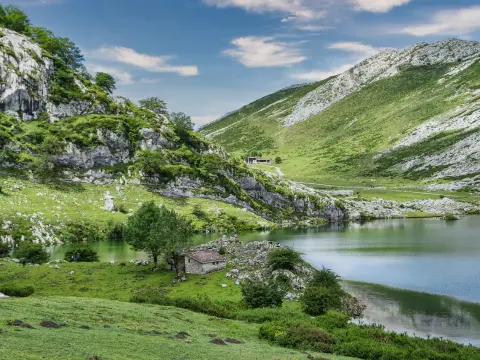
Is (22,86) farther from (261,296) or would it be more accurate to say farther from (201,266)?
(261,296)

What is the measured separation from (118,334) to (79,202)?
13224cm

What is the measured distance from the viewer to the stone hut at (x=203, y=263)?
7538 cm

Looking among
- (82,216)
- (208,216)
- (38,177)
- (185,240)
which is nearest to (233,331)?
(185,240)

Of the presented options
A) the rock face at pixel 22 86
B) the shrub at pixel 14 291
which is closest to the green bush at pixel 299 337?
the shrub at pixel 14 291

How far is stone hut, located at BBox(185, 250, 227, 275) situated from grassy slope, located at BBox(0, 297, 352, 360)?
86.9ft

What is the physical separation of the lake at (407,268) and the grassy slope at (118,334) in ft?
90.5

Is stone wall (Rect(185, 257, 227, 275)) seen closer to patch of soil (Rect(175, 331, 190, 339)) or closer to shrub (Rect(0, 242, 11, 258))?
patch of soil (Rect(175, 331, 190, 339))

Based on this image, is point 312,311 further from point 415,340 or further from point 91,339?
point 91,339

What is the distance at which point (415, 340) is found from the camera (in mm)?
42750

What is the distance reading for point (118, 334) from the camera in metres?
31.9

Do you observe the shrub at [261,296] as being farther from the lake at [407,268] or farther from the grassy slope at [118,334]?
the lake at [407,268]

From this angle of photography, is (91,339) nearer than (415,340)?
Yes

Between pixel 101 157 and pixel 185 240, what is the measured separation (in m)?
118

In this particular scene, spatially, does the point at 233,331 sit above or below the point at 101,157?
below
